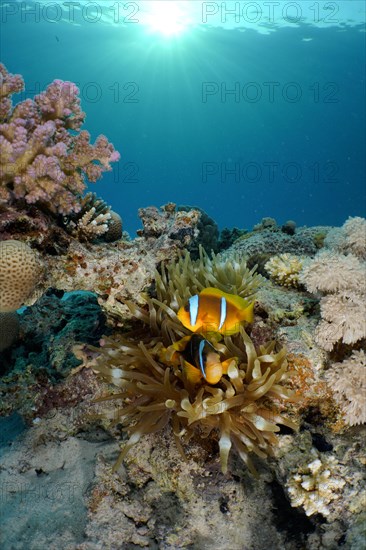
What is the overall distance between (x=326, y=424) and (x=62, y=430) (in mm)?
2237

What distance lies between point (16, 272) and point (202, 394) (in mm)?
1767

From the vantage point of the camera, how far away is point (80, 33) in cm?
3425

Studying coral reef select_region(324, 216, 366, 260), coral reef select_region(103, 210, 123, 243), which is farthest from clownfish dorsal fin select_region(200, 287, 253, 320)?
coral reef select_region(103, 210, 123, 243)

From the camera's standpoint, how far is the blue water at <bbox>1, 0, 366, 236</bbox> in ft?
113

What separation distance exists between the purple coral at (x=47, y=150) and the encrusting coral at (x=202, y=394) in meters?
1.49

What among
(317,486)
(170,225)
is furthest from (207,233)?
(317,486)

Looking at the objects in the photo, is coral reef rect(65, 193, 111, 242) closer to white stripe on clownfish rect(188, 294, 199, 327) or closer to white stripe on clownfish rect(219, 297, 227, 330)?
white stripe on clownfish rect(188, 294, 199, 327)

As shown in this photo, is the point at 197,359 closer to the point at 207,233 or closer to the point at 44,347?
the point at 44,347

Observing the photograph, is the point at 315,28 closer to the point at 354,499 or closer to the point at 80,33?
the point at 80,33

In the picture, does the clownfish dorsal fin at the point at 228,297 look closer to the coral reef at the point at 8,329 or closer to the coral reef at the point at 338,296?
the coral reef at the point at 338,296

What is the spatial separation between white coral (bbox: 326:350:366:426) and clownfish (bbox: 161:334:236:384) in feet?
2.65

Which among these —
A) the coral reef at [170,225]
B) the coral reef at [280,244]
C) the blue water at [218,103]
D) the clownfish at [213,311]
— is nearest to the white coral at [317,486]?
the clownfish at [213,311]

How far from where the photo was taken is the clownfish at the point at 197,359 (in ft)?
7.99

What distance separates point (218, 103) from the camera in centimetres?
7100
